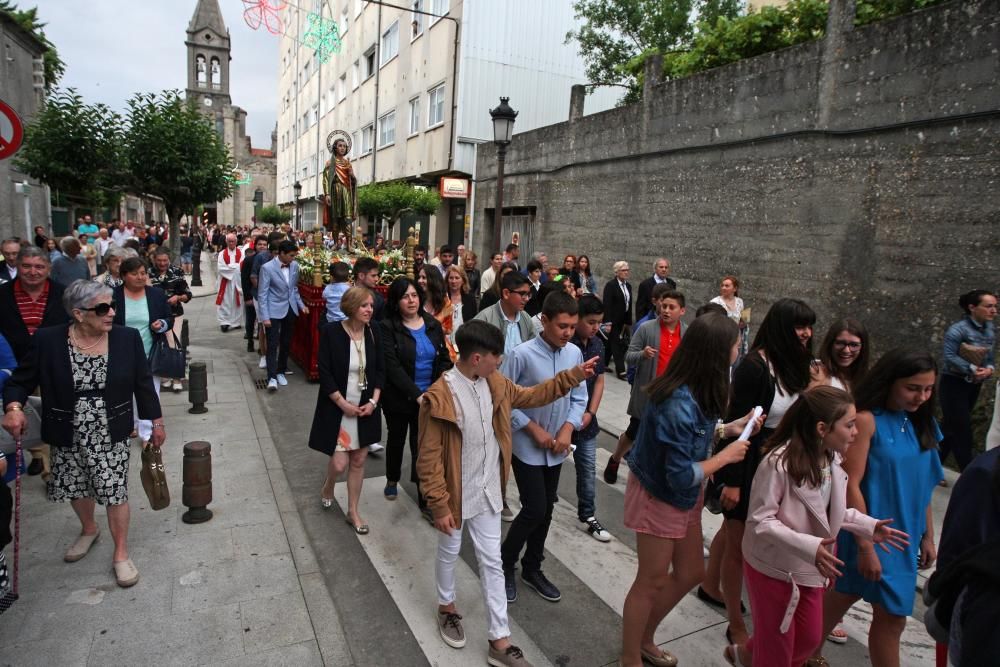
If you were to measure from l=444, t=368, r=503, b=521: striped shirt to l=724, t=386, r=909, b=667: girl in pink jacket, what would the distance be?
126cm

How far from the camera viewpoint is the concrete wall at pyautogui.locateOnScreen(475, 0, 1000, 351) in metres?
6.55

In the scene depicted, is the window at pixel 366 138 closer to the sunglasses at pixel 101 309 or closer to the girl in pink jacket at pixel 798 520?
the sunglasses at pixel 101 309

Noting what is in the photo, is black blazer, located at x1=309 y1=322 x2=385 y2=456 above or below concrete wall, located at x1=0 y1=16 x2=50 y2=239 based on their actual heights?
below

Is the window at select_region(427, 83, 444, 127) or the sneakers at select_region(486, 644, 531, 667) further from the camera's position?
the window at select_region(427, 83, 444, 127)

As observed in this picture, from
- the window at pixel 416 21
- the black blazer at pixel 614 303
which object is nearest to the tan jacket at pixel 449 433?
the black blazer at pixel 614 303

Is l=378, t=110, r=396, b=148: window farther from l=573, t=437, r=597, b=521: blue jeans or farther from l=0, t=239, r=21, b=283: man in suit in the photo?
l=573, t=437, r=597, b=521: blue jeans

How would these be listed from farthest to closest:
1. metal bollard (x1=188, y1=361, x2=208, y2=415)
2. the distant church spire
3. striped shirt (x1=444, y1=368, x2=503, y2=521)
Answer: the distant church spire
metal bollard (x1=188, y1=361, x2=208, y2=415)
striped shirt (x1=444, y1=368, x2=503, y2=521)

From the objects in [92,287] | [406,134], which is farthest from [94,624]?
[406,134]

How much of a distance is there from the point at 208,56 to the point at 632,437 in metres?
68.3

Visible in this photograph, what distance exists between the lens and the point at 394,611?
3.60 m

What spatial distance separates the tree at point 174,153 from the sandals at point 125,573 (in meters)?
8.88

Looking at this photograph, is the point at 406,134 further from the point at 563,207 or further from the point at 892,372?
the point at 892,372

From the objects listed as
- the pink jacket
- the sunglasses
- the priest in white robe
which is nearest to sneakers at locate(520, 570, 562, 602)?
the pink jacket

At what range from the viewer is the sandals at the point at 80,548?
3.84 metres
